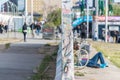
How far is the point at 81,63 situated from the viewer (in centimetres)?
1706

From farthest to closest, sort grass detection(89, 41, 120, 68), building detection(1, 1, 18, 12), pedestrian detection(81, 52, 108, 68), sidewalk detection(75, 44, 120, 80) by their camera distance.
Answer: building detection(1, 1, 18, 12), grass detection(89, 41, 120, 68), pedestrian detection(81, 52, 108, 68), sidewalk detection(75, 44, 120, 80)

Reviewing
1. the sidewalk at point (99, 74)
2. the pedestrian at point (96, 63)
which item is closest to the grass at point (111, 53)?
the pedestrian at point (96, 63)

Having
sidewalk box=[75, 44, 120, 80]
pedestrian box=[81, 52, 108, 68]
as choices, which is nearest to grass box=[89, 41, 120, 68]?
pedestrian box=[81, 52, 108, 68]

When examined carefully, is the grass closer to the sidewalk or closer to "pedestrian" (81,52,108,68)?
"pedestrian" (81,52,108,68)

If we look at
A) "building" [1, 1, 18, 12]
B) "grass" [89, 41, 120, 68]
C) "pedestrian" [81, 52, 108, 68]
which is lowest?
"grass" [89, 41, 120, 68]

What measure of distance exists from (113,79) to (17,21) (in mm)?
60265

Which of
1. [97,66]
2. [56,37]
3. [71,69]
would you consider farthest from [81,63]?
[56,37]

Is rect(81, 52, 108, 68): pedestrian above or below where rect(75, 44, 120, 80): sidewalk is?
above

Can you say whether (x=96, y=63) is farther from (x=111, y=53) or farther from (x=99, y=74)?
(x=111, y=53)

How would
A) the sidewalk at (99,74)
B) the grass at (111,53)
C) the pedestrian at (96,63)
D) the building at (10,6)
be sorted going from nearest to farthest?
1. the sidewalk at (99,74)
2. the pedestrian at (96,63)
3. the grass at (111,53)
4. the building at (10,6)

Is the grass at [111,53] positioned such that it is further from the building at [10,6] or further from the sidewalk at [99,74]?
the building at [10,6]

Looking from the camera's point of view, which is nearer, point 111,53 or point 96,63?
point 96,63

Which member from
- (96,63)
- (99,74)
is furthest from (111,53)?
(99,74)

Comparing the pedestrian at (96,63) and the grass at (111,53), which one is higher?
the pedestrian at (96,63)
